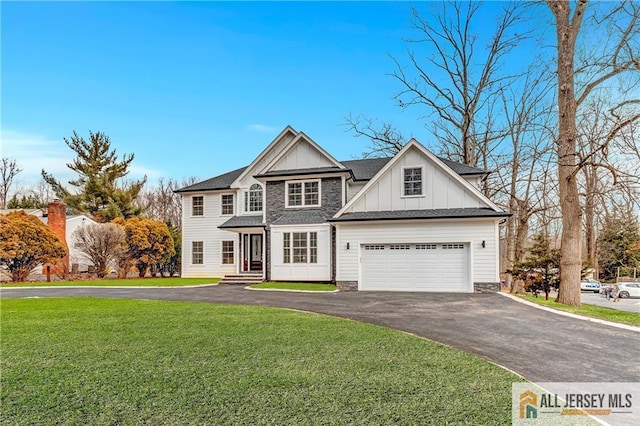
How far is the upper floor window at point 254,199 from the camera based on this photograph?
23.0 meters

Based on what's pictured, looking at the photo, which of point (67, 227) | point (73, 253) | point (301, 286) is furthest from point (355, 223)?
point (67, 227)

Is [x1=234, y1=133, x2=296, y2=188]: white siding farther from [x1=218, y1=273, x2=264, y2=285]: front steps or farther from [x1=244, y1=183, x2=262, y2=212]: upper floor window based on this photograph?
[x1=218, y1=273, x2=264, y2=285]: front steps

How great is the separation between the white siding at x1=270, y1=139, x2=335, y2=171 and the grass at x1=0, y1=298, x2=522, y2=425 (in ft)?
41.2

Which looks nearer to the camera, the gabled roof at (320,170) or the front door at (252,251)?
the gabled roof at (320,170)

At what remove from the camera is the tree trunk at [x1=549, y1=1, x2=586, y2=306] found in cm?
1395

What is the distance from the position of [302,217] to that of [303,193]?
1.39 meters

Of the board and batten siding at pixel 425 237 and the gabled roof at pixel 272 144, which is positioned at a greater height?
the gabled roof at pixel 272 144

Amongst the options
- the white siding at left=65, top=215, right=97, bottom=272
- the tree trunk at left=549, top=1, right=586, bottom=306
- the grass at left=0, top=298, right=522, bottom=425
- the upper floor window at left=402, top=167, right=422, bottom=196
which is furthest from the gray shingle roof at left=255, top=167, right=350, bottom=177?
the white siding at left=65, top=215, right=97, bottom=272

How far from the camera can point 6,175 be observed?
4194cm

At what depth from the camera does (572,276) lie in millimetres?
13992

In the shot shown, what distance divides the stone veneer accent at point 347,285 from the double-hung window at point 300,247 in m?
2.33

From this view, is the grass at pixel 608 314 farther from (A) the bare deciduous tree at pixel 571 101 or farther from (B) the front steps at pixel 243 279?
(B) the front steps at pixel 243 279

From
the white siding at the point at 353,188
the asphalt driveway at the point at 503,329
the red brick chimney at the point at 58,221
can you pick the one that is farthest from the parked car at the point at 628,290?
the red brick chimney at the point at 58,221

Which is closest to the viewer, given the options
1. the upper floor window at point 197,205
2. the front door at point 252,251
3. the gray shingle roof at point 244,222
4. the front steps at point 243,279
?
the front steps at point 243,279
